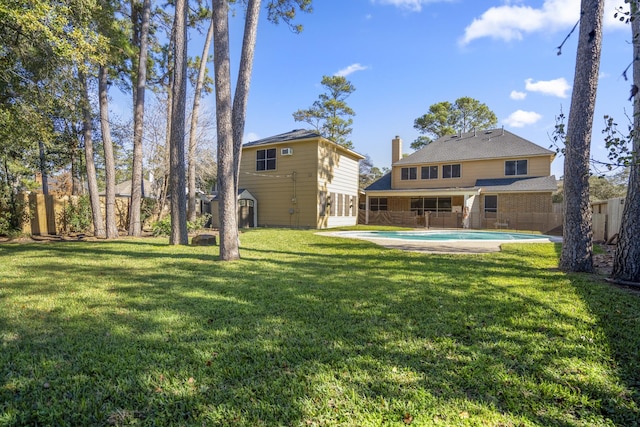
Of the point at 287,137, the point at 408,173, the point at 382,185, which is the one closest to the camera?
the point at 287,137

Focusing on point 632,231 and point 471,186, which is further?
point 471,186

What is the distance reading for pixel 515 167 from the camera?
794 inches

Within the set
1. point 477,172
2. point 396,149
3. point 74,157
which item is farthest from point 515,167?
point 74,157

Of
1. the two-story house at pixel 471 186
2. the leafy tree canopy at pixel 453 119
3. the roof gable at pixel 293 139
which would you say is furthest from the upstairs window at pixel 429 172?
the leafy tree canopy at pixel 453 119

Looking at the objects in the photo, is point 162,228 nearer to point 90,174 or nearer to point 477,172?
point 90,174

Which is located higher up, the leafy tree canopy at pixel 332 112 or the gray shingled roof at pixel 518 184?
the leafy tree canopy at pixel 332 112

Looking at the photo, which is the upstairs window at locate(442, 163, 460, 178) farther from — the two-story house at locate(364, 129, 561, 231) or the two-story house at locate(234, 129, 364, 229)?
the two-story house at locate(234, 129, 364, 229)

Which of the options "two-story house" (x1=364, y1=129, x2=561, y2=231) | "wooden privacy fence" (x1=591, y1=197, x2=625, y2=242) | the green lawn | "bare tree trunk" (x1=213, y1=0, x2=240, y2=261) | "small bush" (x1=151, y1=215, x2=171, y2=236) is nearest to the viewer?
the green lawn

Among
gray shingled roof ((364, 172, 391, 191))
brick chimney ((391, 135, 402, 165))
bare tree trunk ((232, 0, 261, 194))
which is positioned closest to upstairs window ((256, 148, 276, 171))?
gray shingled roof ((364, 172, 391, 191))

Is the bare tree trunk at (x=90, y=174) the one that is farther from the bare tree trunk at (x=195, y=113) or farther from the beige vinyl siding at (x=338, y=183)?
the beige vinyl siding at (x=338, y=183)

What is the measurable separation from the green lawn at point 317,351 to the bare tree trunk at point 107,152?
620cm

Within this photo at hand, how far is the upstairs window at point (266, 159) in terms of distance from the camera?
61.2ft

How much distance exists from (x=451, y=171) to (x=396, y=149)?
4459 millimetres

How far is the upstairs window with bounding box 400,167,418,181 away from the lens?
23.0 meters
